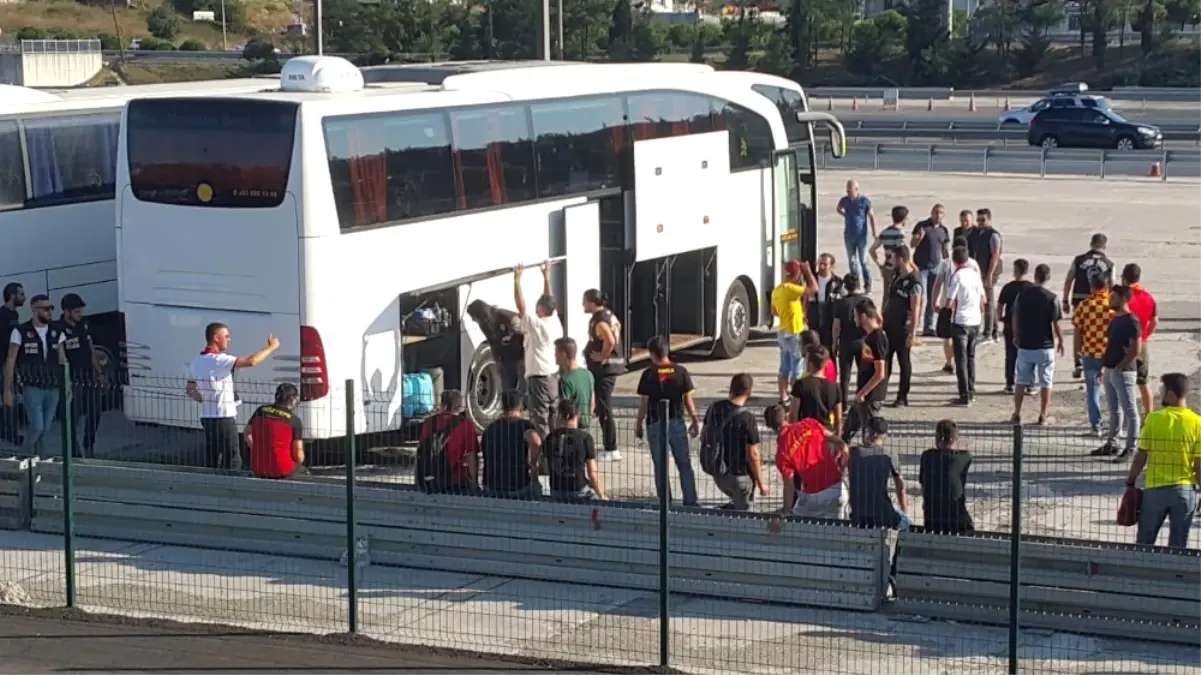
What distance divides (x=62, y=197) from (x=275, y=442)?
6.39 metres

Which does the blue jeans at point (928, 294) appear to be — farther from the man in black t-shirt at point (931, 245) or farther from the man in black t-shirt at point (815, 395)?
the man in black t-shirt at point (815, 395)

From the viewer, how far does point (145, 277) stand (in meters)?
15.7

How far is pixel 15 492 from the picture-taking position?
1389 cm

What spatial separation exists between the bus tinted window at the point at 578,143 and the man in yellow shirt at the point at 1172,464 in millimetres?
8009

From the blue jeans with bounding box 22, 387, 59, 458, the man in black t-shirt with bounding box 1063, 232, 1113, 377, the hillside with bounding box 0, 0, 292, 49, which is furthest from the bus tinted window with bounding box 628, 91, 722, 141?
the hillside with bounding box 0, 0, 292, 49

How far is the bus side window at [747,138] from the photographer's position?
20.8 metres

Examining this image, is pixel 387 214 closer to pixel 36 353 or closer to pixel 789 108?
pixel 36 353

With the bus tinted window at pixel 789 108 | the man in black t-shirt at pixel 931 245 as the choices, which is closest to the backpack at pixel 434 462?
the man in black t-shirt at pixel 931 245

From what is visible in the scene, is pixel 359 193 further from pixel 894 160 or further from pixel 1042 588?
pixel 894 160

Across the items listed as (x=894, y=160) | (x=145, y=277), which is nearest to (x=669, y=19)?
(x=894, y=160)

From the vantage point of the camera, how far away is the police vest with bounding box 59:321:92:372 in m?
15.3

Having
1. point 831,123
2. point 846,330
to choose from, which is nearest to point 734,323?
point 831,123

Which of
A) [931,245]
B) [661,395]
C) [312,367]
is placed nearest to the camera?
[661,395]

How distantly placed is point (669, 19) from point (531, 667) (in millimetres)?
101047
